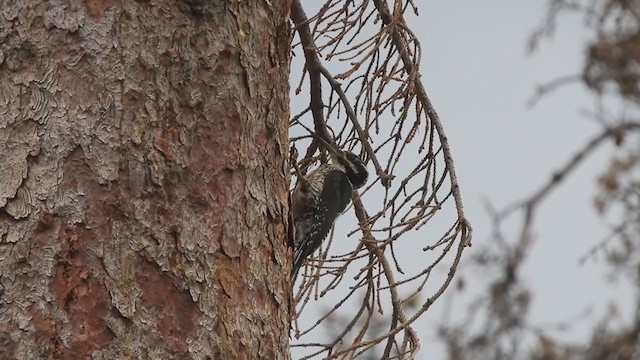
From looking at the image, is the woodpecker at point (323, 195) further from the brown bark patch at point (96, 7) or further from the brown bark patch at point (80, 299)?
the brown bark patch at point (80, 299)

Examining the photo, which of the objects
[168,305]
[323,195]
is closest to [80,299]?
[168,305]

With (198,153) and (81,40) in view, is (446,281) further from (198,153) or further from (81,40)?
(81,40)

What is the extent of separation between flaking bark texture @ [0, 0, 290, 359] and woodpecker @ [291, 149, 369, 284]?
50.0 inches

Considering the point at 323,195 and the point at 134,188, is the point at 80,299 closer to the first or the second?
the point at 134,188

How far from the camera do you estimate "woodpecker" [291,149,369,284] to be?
4.29 metres

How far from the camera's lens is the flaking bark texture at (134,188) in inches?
100

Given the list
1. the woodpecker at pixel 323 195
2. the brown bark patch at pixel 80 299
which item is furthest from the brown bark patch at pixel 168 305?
the woodpecker at pixel 323 195

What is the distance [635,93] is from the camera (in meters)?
5.54

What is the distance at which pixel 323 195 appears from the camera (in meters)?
4.66

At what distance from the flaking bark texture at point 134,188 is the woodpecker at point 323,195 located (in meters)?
1.27

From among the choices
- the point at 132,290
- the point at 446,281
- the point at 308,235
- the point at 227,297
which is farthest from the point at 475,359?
the point at 132,290

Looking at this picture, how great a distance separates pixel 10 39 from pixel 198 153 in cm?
55

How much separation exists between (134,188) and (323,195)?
6.71ft

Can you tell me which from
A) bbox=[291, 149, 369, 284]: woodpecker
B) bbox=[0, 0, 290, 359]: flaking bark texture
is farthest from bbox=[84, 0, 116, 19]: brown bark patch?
bbox=[291, 149, 369, 284]: woodpecker
